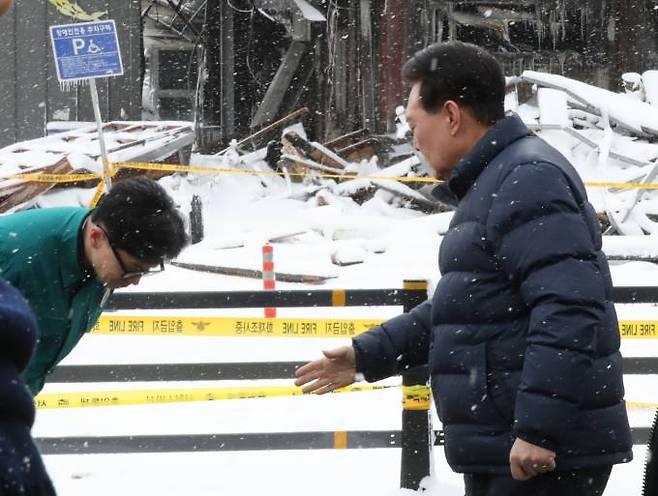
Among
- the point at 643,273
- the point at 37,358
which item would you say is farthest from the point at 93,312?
the point at 643,273

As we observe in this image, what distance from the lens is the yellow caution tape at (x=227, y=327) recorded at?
18.9 feet

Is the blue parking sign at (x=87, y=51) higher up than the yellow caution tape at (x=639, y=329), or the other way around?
the blue parking sign at (x=87, y=51)

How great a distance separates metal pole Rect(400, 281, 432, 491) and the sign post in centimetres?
830

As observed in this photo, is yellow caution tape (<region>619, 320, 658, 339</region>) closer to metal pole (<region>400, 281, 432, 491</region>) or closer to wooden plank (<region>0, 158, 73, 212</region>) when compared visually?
Result: metal pole (<region>400, 281, 432, 491</region>)

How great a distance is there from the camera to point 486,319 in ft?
7.79

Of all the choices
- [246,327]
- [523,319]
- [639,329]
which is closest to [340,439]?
[246,327]

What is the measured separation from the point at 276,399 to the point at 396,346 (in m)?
4.75

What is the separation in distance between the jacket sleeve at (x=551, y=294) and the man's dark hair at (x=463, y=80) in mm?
252

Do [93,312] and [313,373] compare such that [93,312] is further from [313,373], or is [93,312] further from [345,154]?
[345,154]

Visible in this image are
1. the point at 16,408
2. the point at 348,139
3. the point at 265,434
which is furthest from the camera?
the point at 348,139

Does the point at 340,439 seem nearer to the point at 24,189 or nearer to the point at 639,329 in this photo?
the point at 639,329

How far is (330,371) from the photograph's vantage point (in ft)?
9.64

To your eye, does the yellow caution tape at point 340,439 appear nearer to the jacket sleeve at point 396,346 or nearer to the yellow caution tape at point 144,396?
the yellow caution tape at point 144,396

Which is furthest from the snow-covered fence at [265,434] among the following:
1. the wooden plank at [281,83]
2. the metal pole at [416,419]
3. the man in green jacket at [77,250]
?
the wooden plank at [281,83]
